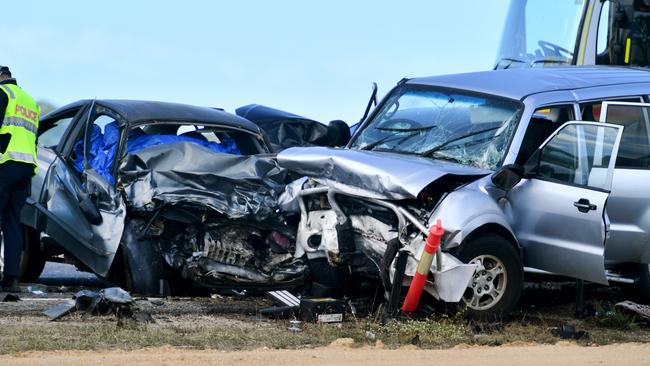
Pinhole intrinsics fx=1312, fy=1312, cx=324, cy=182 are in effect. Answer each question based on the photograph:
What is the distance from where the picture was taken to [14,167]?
1080cm

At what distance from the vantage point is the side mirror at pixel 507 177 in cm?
945

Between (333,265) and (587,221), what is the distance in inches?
75.4

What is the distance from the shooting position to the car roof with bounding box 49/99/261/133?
1120 cm

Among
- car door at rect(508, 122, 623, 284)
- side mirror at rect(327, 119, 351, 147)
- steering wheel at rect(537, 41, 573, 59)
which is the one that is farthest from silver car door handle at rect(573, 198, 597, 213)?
steering wheel at rect(537, 41, 573, 59)

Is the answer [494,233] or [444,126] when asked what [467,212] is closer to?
[494,233]

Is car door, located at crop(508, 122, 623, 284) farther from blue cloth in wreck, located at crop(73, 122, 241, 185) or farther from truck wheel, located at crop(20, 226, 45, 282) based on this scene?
truck wheel, located at crop(20, 226, 45, 282)

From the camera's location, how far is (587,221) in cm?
952

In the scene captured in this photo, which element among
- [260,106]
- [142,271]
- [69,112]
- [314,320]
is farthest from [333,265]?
[260,106]

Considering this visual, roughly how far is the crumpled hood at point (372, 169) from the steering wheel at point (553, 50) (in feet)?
23.2

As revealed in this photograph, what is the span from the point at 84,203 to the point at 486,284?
3322 mm

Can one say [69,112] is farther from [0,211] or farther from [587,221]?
[587,221]

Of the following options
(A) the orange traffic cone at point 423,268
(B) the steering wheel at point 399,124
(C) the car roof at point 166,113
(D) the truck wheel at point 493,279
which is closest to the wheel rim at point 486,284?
(D) the truck wheel at point 493,279

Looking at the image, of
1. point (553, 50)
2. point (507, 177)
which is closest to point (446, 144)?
point (507, 177)

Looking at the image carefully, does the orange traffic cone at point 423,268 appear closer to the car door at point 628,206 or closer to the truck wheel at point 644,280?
the car door at point 628,206
